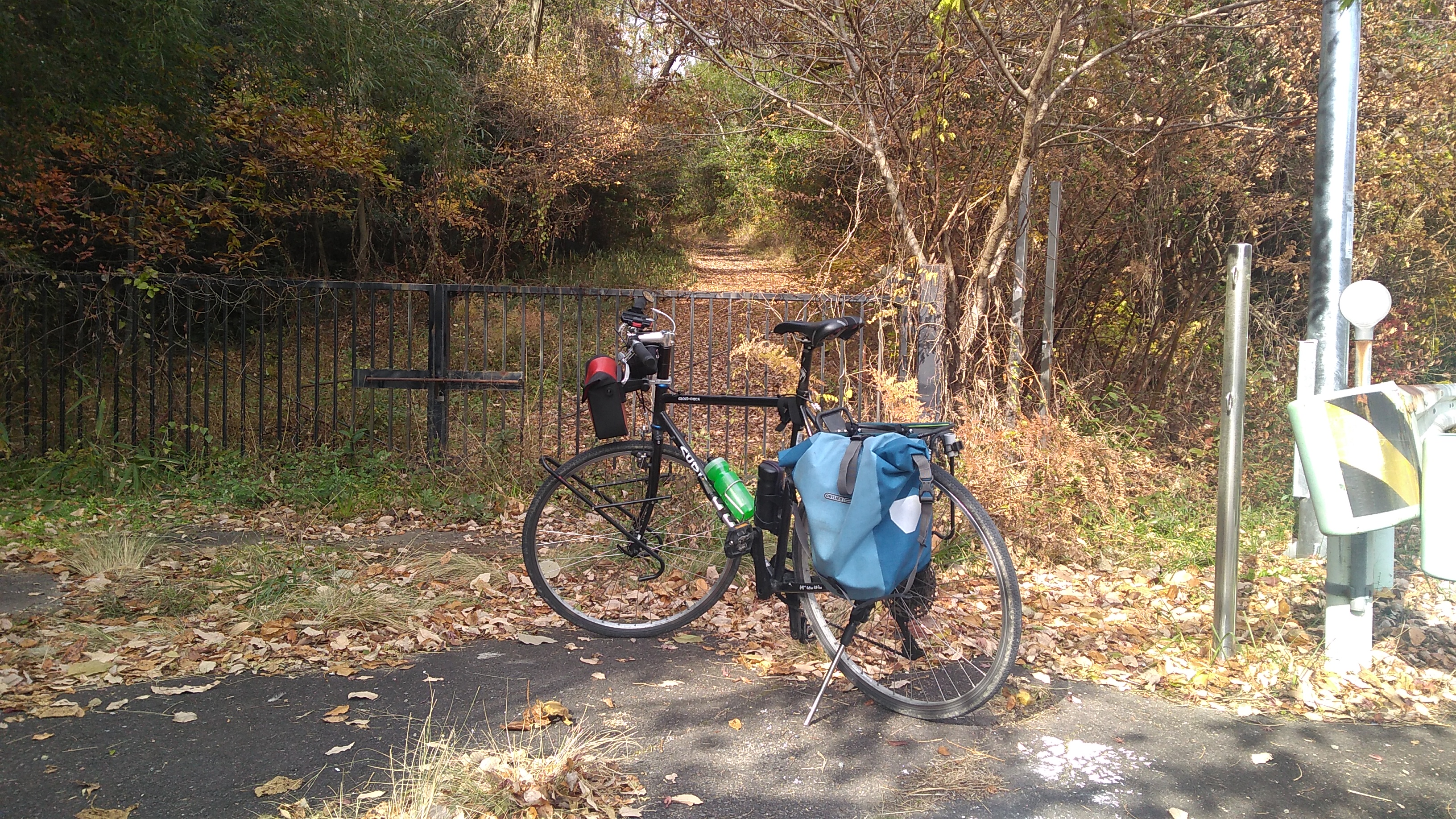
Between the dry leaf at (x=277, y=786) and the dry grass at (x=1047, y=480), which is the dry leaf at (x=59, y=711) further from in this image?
the dry grass at (x=1047, y=480)

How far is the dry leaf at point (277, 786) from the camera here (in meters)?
2.78

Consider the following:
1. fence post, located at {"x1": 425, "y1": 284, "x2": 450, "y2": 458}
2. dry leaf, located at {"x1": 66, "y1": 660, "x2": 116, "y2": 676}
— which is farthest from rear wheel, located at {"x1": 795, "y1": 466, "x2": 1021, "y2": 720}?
fence post, located at {"x1": 425, "y1": 284, "x2": 450, "y2": 458}

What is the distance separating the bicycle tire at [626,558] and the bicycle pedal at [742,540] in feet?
0.78

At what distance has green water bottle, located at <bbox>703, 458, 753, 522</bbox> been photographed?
3857 millimetres

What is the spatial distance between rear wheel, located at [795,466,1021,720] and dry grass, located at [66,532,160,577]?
3371mm

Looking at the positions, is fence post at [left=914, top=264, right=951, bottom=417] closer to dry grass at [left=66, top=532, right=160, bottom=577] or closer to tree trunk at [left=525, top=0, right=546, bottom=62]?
dry grass at [left=66, top=532, right=160, bottom=577]

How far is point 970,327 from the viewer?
6477mm

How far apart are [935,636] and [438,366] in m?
4.13

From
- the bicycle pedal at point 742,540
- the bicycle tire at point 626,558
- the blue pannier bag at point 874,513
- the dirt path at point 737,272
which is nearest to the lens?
the blue pannier bag at point 874,513

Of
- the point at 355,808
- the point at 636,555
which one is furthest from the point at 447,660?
the point at 355,808

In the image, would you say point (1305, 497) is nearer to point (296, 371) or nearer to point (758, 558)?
point (758, 558)

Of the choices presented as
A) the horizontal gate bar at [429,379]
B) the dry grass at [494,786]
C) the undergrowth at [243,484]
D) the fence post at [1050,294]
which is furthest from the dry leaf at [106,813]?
the fence post at [1050,294]

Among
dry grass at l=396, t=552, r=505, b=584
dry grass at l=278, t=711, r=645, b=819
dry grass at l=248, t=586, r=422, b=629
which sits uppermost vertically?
dry grass at l=396, t=552, r=505, b=584

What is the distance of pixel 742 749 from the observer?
315cm
